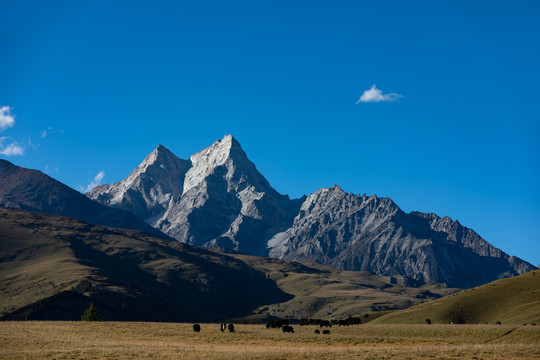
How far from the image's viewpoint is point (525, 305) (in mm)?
103562

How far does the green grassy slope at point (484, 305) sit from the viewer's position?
10800cm

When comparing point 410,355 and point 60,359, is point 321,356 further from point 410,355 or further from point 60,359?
point 60,359

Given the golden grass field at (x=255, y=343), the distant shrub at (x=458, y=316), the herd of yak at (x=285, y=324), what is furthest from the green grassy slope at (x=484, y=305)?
the golden grass field at (x=255, y=343)

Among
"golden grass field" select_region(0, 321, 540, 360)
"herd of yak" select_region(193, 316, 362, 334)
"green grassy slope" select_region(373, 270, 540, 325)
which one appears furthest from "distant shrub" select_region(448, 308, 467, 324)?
"golden grass field" select_region(0, 321, 540, 360)

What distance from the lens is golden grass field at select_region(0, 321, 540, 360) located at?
47594 millimetres

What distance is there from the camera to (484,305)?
381ft

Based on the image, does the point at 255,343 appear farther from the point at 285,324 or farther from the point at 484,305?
the point at 484,305

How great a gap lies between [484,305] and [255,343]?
7243 cm

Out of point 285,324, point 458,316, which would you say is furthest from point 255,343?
point 458,316

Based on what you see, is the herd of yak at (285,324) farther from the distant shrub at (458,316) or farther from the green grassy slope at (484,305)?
the distant shrub at (458,316)

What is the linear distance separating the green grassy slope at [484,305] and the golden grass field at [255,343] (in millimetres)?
35818

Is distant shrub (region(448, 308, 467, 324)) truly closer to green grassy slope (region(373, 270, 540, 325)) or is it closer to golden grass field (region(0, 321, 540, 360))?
green grassy slope (region(373, 270, 540, 325))

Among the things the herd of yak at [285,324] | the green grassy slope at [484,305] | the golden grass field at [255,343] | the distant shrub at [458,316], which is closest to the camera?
the golden grass field at [255,343]

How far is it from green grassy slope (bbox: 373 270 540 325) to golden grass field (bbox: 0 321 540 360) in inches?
1410
